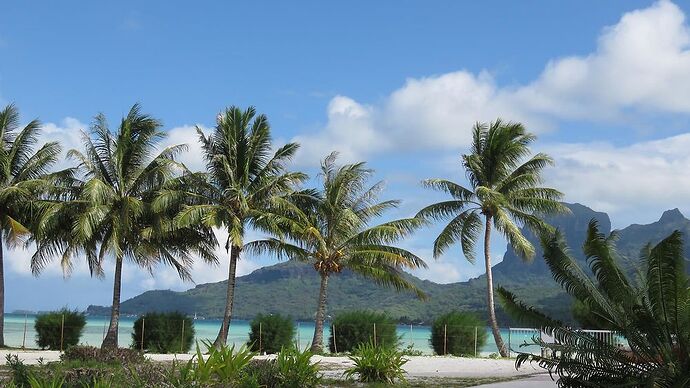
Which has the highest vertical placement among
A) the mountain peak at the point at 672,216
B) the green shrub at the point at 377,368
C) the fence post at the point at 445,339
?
the mountain peak at the point at 672,216

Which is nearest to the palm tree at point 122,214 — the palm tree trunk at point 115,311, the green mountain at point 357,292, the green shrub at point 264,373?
the palm tree trunk at point 115,311

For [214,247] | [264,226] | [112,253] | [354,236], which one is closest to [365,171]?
[354,236]

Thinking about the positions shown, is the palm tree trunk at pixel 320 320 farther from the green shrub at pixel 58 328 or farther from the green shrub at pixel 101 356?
the green shrub at pixel 101 356

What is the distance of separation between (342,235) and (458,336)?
6.61 m

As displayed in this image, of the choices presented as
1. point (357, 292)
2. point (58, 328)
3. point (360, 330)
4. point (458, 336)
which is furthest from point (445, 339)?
point (357, 292)

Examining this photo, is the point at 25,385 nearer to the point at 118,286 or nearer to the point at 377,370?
the point at 377,370

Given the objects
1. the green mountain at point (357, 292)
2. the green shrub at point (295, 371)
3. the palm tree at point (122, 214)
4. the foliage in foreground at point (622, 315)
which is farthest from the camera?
the green mountain at point (357, 292)

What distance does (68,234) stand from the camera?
1291 inches

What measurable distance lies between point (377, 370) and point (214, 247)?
1892 cm

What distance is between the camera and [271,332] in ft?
111

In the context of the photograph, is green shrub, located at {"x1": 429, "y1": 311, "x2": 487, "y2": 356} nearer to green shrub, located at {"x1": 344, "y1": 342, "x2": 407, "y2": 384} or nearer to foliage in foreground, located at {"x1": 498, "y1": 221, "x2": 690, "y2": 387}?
green shrub, located at {"x1": 344, "y1": 342, "x2": 407, "y2": 384}

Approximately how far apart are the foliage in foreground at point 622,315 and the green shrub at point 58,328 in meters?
24.8

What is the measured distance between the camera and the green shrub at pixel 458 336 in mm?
33875

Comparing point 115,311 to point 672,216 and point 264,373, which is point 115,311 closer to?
point 264,373
